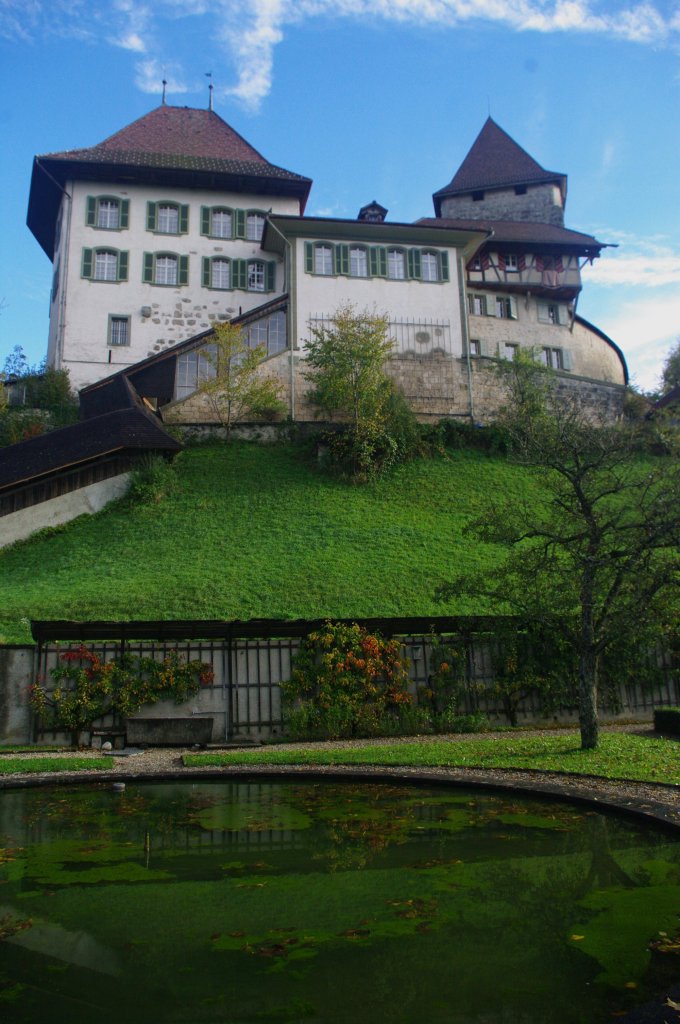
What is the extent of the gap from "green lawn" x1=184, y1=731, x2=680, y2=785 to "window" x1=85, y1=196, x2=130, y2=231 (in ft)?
115

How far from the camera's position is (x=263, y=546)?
25.2 meters

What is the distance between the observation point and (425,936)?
165 inches

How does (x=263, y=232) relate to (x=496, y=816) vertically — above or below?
above

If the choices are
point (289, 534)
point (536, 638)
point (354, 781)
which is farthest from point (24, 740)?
point (289, 534)

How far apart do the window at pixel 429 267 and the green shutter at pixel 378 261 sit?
78.4 inches

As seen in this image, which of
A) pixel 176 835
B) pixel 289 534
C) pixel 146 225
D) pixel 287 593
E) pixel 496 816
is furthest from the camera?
pixel 146 225

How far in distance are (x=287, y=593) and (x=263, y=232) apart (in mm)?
26486

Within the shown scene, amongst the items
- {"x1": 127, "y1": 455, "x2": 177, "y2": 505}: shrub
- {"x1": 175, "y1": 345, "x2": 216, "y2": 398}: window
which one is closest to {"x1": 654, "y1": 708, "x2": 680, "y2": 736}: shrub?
{"x1": 127, "y1": 455, "x2": 177, "y2": 505}: shrub

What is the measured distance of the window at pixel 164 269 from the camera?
41.2 m

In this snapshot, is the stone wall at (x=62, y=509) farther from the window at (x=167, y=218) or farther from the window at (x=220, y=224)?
the window at (x=220, y=224)

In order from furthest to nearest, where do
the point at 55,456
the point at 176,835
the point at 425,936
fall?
the point at 55,456 → the point at 176,835 → the point at 425,936

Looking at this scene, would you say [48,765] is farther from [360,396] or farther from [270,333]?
[270,333]

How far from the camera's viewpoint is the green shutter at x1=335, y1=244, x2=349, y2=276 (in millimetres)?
39031

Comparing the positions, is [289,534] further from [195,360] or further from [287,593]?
[195,360]
